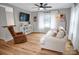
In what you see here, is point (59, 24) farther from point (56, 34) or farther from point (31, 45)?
point (31, 45)

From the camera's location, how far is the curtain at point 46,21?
1861mm

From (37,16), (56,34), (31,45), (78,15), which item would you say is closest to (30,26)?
(37,16)

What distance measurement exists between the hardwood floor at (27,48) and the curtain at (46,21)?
0.15 metres

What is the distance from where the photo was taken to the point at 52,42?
1.94 metres

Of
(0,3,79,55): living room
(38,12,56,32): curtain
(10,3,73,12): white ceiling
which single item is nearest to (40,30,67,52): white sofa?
(0,3,79,55): living room

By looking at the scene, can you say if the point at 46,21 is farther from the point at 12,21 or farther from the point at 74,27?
the point at 12,21

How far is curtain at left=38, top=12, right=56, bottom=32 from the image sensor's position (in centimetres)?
186

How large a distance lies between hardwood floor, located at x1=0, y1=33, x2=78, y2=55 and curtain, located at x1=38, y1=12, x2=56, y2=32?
153 millimetres

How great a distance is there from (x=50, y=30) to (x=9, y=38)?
2.78 feet

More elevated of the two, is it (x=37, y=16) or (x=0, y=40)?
(x=37, y=16)

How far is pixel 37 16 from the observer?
1951mm

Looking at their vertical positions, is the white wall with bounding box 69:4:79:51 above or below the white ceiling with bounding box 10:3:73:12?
below

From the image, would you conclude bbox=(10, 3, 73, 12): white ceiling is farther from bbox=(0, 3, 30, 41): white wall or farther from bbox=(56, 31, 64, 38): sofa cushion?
bbox=(56, 31, 64, 38): sofa cushion

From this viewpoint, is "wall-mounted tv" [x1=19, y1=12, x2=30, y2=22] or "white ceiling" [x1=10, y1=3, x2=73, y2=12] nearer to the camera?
"white ceiling" [x1=10, y1=3, x2=73, y2=12]
